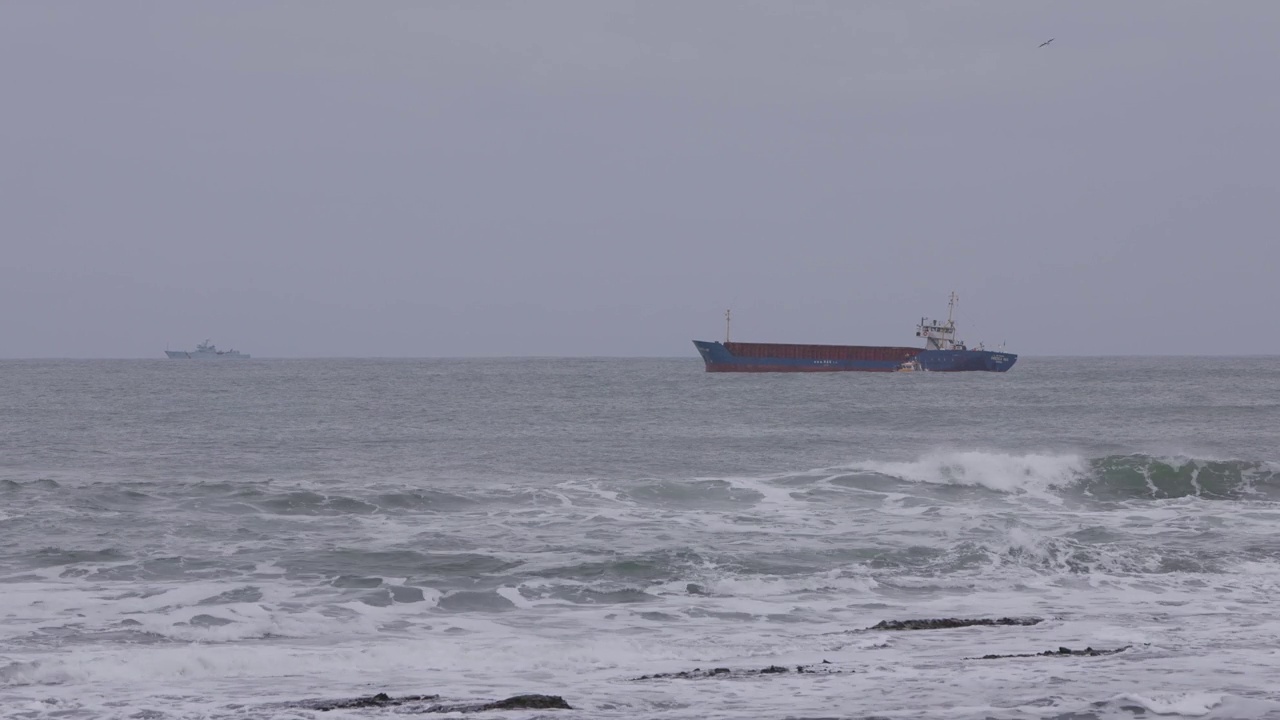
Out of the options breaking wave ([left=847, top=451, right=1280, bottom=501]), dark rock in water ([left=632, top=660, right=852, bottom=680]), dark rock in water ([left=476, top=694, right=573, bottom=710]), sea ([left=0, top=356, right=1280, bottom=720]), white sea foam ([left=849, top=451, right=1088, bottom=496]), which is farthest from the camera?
white sea foam ([left=849, top=451, right=1088, bottom=496])

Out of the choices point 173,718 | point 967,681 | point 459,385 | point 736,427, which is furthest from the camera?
point 459,385

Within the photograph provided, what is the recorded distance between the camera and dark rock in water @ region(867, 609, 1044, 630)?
13117 mm

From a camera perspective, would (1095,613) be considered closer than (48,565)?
Yes

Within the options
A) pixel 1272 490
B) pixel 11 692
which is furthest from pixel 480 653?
pixel 1272 490

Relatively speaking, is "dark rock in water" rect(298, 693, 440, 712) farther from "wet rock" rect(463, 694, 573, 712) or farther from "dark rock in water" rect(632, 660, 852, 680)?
"dark rock in water" rect(632, 660, 852, 680)

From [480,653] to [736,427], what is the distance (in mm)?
32946

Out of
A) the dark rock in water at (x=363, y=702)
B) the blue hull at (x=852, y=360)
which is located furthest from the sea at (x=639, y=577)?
the blue hull at (x=852, y=360)

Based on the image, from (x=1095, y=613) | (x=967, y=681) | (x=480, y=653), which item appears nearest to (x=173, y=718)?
(x=480, y=653)

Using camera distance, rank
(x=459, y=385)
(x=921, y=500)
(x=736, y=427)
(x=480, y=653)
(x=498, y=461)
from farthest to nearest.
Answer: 1. (x=459, y=385)
2. (x=736, y=427)
3. (x=498, y=461)
4. (x=921, y=500)
5. (x=480, y=653)

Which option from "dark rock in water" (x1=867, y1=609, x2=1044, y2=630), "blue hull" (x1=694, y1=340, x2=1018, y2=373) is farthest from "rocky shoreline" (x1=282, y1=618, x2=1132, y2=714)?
"blue hull" (x1=694, y1=340, x2=1018, y2=373)

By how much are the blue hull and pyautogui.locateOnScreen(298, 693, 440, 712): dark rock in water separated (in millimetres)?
96069

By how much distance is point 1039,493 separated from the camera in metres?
27.9

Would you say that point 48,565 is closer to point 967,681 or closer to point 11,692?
point 11,692

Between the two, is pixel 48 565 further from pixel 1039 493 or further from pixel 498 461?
pixel 1039 493
